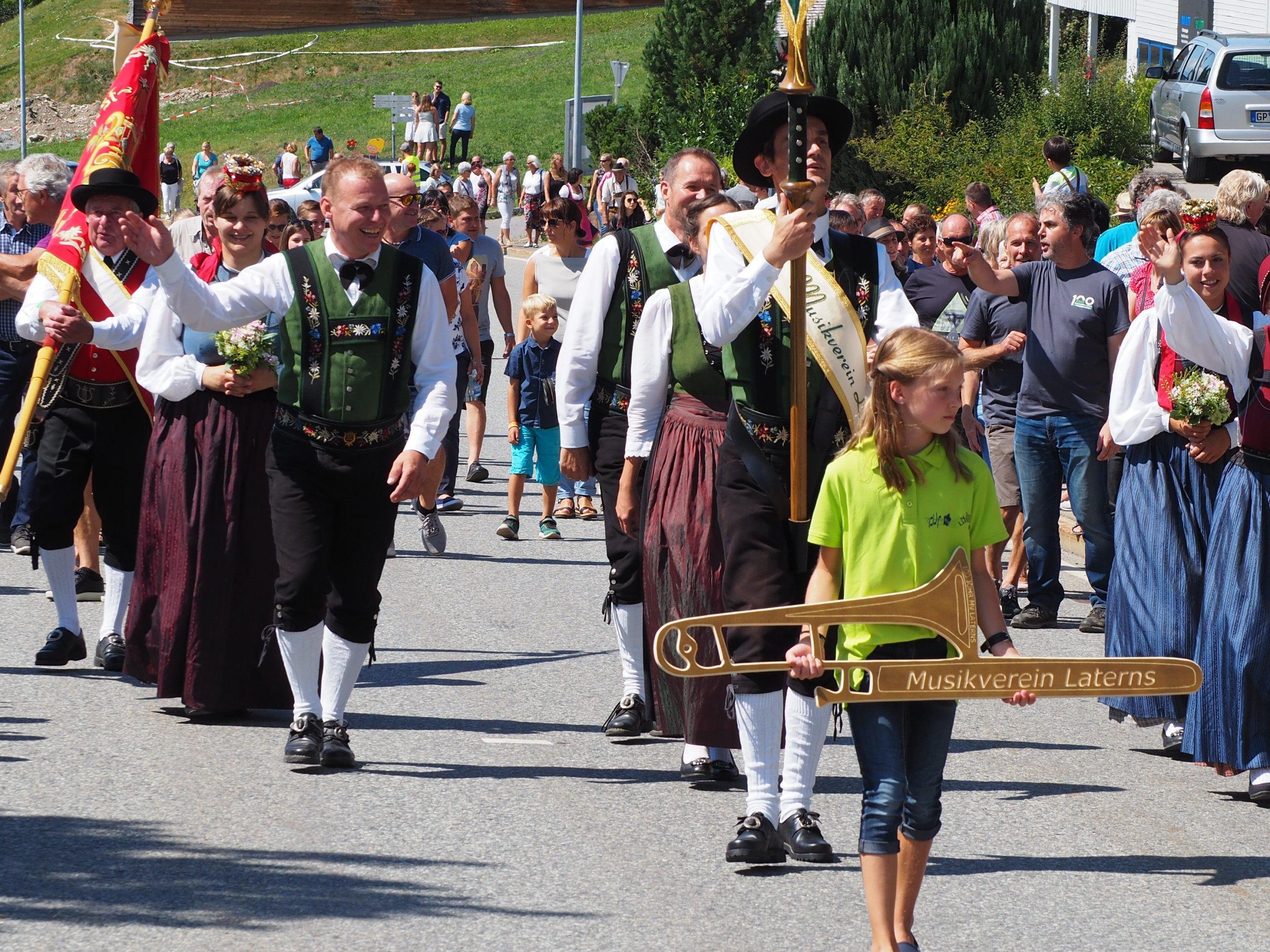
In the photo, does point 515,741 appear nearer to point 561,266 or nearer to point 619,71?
point 561,266

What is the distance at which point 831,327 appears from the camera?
5312 mm

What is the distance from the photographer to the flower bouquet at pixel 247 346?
21.4 ft

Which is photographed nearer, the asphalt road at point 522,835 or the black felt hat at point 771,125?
the asphalt road at point 522,835

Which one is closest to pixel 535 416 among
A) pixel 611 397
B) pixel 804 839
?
pixel 611 397

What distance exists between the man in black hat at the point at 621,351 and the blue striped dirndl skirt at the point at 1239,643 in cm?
201

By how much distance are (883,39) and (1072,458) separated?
1707 centimetres

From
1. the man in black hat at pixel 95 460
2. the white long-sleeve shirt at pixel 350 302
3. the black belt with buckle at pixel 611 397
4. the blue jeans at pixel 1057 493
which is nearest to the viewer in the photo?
the white long-sleeve shirt at pixel 350 302

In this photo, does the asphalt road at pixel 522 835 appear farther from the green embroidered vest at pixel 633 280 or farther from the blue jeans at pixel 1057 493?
the blue jeans at pixel 1057 493

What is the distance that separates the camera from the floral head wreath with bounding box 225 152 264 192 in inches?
268

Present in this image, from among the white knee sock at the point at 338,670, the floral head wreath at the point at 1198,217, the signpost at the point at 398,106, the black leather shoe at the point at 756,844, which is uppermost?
the signpost at the point at 398,106

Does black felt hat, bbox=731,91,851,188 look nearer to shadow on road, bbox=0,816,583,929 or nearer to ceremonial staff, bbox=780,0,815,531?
ceremonial staff, bbox=780,0,815,531

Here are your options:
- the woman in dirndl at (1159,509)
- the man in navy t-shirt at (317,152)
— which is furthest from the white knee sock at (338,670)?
the man in navy t-shirt at (317,152)

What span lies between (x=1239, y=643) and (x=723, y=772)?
183 centimetres

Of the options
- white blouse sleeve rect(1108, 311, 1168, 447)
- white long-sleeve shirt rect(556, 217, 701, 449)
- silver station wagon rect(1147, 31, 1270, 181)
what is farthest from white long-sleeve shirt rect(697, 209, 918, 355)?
silver station wagon rect(1147, 31, 1270, 181)
